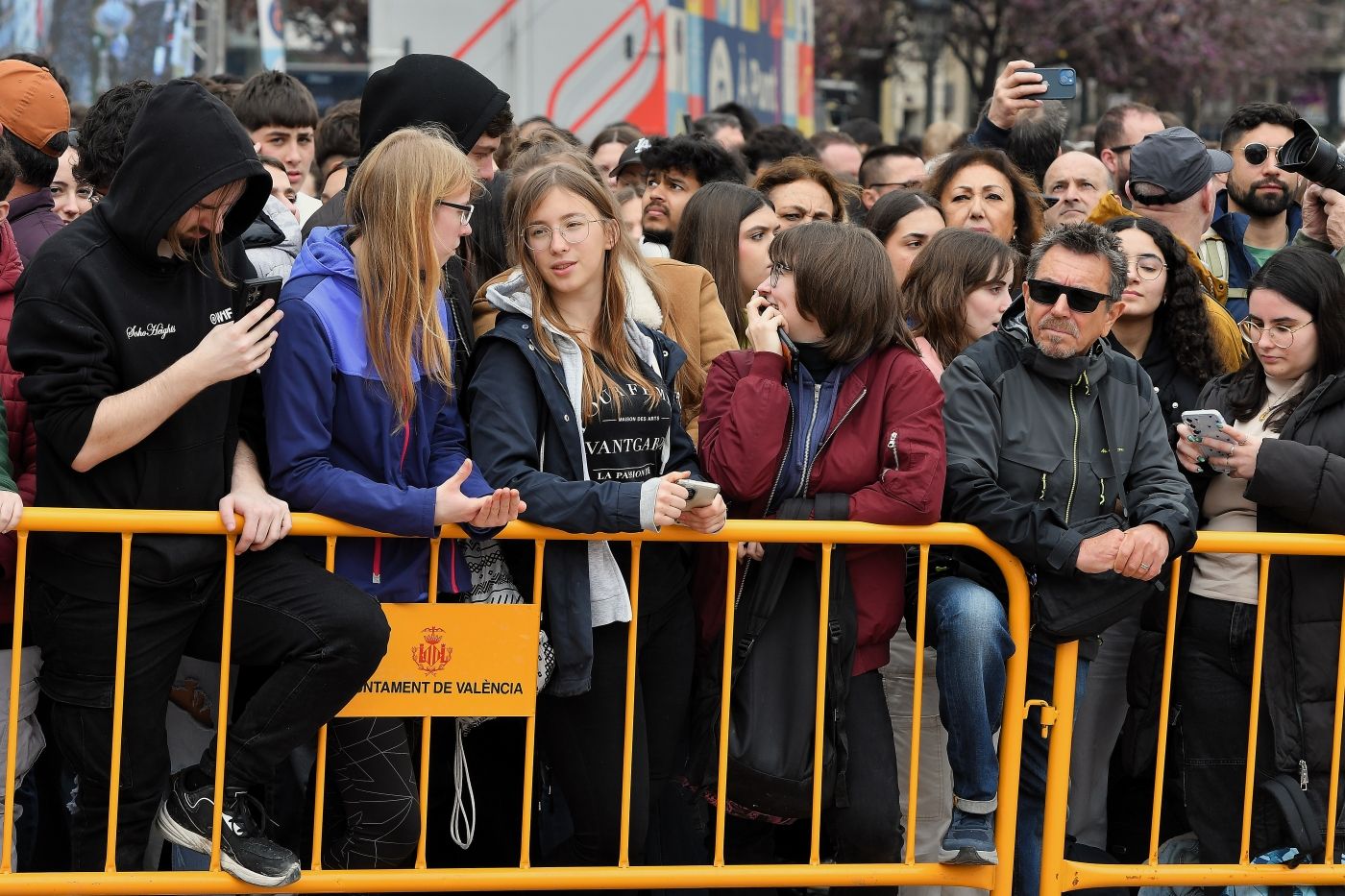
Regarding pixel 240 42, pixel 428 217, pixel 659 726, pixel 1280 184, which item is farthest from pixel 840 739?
pixel 240 42

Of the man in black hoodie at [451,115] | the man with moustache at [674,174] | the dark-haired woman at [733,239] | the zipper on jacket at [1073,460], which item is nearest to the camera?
the zipper on jacket at [1073,460]

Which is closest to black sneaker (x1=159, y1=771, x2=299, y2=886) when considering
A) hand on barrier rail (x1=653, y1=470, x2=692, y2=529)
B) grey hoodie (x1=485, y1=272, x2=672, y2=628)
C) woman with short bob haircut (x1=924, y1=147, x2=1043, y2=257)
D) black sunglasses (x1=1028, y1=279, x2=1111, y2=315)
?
grey hoodie (x1=485, y1=272, x2=672, y2=628)

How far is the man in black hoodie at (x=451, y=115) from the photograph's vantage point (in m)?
4.55

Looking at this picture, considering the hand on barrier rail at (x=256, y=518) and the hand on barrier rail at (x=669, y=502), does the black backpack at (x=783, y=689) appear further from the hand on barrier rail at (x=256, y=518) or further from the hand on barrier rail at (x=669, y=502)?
the hand on barrier rail at (x=256, y=518)

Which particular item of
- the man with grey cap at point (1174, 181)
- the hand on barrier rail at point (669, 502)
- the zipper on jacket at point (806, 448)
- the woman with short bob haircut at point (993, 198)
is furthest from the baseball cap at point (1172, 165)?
the hand on barrier rail at point (669, 502)

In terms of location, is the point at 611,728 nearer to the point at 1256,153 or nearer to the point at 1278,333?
the point at 1278,333

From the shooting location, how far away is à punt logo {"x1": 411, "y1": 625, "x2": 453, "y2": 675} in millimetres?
4078

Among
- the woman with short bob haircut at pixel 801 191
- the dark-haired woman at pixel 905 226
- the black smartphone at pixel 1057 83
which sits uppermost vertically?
the black smartphone at pixel 1057 83

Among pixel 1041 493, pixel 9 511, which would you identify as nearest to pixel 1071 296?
pixel 1041 493

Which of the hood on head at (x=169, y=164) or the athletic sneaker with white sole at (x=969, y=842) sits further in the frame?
the athletic sneaker with white sole at (x=969, y=842)

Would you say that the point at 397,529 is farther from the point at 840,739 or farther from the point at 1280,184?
the point at 1280,184

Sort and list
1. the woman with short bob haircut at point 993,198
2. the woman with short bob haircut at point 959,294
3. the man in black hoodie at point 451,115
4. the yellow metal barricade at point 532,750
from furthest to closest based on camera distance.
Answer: the woman with short bob haircut at point 993,198 < the woman with short bob haircut at point 959,294 < the man in black hoodie at point 451,115 < the yellow metal barricade at point 532,750

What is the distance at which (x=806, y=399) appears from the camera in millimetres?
4387

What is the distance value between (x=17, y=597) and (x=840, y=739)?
6.81 ft
